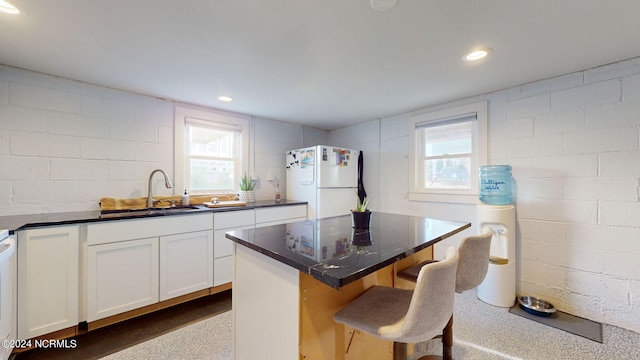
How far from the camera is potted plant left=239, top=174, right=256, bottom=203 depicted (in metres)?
3.29

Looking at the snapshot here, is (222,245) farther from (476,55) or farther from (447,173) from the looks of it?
(476,55)

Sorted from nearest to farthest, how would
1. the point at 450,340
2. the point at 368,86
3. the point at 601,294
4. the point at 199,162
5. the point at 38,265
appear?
the point at 450,340 < the point at 38,265 < the point at 601,294 < the point at 368,86 < the point at 199,162

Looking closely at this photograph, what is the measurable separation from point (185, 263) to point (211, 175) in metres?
1.23

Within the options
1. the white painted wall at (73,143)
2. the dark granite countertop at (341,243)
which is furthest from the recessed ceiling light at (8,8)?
the dark granite countertop at (341,243)

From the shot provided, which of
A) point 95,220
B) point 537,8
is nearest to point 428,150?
point 537,8

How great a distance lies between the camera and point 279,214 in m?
3.12

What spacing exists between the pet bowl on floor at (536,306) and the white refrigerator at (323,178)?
2179mm

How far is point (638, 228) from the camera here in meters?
1.92

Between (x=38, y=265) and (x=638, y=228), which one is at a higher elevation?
(x=638, y=228)

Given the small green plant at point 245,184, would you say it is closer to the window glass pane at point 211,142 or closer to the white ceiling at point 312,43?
the window glass pane at point 211,142

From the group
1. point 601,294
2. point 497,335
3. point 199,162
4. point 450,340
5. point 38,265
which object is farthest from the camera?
point 199,162

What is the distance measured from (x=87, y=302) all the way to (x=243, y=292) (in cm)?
157

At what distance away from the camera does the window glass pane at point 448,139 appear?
9.44ft

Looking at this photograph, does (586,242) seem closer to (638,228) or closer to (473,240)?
(638,228)
